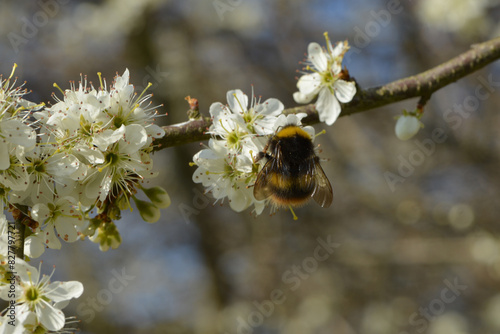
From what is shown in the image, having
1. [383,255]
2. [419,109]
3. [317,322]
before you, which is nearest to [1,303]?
[317,322]

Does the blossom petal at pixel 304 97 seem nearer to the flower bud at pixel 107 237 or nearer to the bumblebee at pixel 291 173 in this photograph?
the bumblebee at pixel 291 173

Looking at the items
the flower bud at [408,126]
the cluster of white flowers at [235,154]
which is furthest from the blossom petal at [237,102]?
the flower bud at [408,126]

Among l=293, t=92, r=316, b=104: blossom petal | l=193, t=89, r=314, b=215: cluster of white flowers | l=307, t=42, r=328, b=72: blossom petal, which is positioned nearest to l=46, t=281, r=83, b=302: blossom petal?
l=193, t=89, r=314, b=215: cluster of white flowers

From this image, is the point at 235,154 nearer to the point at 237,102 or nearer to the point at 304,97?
the point at 237,102

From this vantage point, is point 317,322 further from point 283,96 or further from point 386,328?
point 283,96

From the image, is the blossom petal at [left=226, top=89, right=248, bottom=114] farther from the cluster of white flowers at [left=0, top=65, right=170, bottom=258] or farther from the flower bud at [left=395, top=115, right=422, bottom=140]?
the flower bud at [left=395, top=115, right=422, bottom=140]

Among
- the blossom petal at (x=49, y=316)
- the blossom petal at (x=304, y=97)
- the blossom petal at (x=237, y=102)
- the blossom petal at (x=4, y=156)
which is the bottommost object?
the blossom petal at (x=49, y=316)
